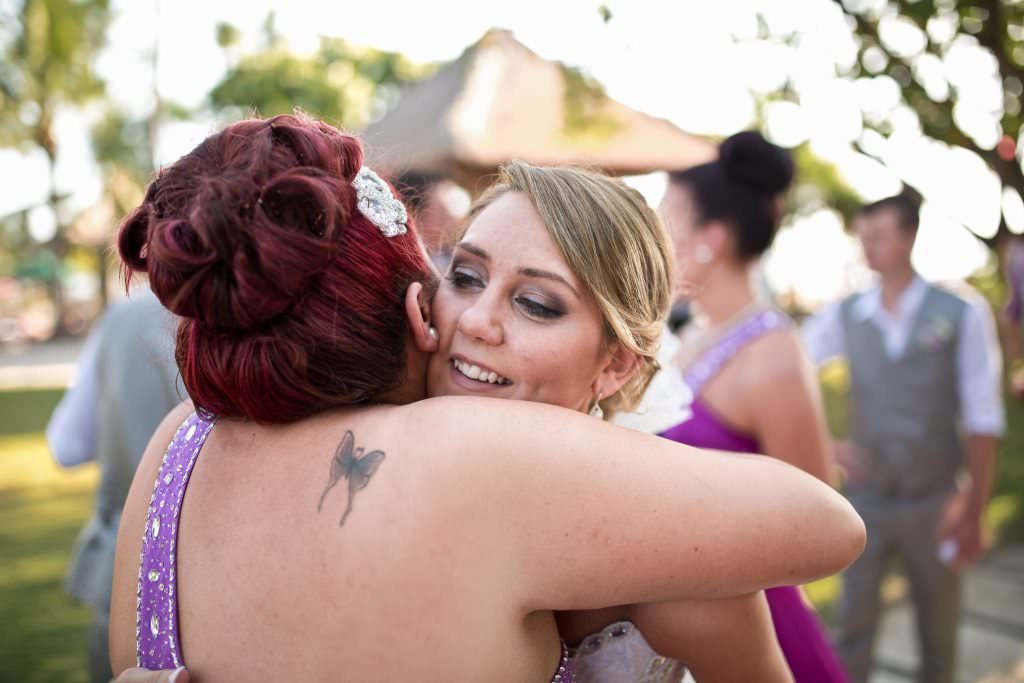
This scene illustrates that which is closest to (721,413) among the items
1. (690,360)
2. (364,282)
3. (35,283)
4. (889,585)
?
(690,360)

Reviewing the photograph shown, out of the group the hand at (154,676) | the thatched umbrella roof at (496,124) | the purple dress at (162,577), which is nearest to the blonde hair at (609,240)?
the purple dress at (162,577)

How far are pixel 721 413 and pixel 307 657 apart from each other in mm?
1978

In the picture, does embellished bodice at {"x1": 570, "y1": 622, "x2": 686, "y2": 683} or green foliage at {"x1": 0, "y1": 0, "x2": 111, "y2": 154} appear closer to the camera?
embellished bodice at {"x1": 570, "y1": 622, "x2": 686, "y2": 683}

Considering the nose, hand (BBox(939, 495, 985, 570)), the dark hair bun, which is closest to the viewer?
the nose

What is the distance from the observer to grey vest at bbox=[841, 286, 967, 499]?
416 cm

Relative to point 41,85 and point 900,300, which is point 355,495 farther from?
point 41,85

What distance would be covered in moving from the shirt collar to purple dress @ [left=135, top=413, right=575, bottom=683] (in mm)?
3514

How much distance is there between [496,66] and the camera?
31.2ft

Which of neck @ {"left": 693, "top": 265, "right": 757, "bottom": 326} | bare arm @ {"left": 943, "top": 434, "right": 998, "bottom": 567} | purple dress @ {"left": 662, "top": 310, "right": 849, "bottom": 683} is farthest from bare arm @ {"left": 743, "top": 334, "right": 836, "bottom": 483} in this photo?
bare arm @ {"left": 943, "top": 434, "right": 998, "bottom": 567}

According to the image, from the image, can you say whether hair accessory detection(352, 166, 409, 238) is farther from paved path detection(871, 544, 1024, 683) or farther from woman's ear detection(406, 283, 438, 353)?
paved path detection(871, 544, 1024, 683)

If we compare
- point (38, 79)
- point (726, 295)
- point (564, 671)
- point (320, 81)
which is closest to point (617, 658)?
point (564, 671)

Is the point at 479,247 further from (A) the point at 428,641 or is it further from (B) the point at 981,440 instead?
(B) the point at 981,440

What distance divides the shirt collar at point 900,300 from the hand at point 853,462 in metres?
0.74

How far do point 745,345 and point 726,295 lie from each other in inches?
11.9
